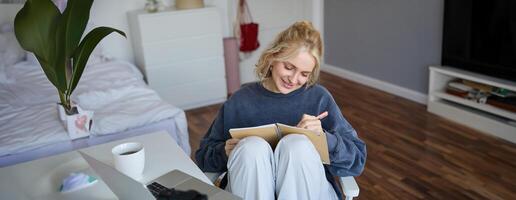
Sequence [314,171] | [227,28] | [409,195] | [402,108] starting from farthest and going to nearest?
[227,28], [402,108], [409,195], [314,171]

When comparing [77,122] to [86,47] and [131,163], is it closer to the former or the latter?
[86,47]

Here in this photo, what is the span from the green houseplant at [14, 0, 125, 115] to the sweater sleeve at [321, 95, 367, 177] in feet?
2.63

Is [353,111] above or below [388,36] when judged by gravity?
below

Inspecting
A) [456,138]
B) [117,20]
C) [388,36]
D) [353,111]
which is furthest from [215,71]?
[456,138]

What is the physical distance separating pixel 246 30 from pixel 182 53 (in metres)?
0.70

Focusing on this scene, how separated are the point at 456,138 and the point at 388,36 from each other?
1185 mm

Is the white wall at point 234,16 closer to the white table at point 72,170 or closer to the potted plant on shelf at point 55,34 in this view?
the potted plant on shelf at point 55,34

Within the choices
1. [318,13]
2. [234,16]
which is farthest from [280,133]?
[318,13]

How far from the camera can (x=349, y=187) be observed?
1.28 metres

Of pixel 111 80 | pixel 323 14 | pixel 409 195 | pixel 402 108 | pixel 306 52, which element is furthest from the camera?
pixel 323 14

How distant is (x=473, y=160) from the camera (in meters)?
2.64

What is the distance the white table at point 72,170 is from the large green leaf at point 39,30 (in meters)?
0.35

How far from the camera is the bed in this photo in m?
2.01

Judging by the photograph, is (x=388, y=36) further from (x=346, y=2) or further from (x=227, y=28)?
(x=227, y=28)
